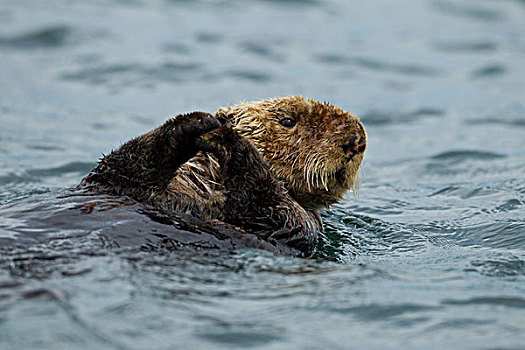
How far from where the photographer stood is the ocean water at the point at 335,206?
2781mm

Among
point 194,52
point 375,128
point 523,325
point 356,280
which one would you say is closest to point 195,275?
point 356,280

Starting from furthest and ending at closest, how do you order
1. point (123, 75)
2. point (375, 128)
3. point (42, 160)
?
1. point (123, 75)
2. point (375, 128)
3. point (42, 160)

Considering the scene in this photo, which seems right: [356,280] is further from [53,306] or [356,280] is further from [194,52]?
[194,52]

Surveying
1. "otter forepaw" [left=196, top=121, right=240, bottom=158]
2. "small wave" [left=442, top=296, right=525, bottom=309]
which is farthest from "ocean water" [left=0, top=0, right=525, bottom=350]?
"otter forepaw" [left=196, top=121, right=240, bottom=158]

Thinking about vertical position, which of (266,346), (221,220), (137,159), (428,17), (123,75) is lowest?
(266,346)

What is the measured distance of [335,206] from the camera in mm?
5773

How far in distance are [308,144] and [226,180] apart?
0.66m

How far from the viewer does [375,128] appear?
9055 mm

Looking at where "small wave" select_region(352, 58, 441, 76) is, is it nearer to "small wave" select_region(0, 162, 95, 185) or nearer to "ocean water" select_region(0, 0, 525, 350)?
"ocean water" select_region(0, 0, 525, 350)

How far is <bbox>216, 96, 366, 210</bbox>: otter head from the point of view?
13.5 feet

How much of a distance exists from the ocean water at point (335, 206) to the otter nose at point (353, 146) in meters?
0.65

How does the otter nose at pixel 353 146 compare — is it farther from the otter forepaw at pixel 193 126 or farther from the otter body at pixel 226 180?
the otter forepaw at pixel 193 126

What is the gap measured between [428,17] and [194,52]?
16.0ft

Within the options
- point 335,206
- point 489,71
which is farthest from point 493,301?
point 489,71
